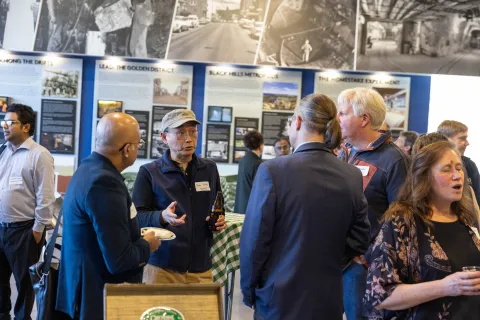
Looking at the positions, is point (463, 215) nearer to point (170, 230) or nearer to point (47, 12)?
point (170, 230)

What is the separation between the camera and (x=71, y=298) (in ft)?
8.51

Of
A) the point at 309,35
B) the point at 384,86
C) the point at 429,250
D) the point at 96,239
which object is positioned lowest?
the point at 96,239

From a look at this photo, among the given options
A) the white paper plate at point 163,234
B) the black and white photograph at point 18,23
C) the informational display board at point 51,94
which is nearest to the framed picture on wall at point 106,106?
the informational display board at point 51,94

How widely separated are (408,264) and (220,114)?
20.3 feet

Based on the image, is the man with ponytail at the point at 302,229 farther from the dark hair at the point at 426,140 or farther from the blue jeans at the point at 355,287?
the dark hair at the point at 426,140

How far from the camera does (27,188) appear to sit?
14.4 feet

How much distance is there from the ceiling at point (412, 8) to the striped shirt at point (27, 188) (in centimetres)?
516

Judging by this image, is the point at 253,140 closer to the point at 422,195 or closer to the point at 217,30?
the point at 217,30

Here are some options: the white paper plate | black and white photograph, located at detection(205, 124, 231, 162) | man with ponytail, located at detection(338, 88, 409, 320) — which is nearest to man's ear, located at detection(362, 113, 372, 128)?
man with ponytail, located at detection(338, 88, 409, 320)

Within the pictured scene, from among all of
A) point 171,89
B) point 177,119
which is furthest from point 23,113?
point 171,89

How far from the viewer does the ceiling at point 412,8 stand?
8.06 m

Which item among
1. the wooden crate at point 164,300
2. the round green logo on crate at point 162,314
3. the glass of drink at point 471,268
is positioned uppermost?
the glass of drink at point 471,268

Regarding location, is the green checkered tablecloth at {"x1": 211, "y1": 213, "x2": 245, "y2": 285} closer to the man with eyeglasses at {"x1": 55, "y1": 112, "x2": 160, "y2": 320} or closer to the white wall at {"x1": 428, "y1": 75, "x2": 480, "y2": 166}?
the man with eyeglasses at {"x1": 55, "y1": 112, "x2": 160, "y2": 320}

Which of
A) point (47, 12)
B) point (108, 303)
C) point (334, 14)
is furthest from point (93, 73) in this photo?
point (108, 303)
